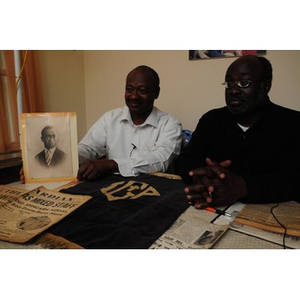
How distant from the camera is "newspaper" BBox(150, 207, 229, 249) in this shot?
542 mm

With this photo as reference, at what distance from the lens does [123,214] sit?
26.3 inches

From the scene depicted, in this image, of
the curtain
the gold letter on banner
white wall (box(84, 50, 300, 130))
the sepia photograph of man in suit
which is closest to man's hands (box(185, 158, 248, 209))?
the gold letter on banner

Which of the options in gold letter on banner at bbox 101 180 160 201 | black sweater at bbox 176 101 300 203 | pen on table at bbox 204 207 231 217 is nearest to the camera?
pen on table at bbox 204 207 231 217

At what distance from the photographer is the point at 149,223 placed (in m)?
0.62

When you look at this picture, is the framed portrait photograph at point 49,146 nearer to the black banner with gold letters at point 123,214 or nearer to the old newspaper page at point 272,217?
the black banner with gold letters at point 123,214

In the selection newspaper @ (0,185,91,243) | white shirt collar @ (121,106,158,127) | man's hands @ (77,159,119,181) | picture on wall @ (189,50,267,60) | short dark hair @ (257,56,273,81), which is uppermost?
picture on wall @ (189,50,267,60)

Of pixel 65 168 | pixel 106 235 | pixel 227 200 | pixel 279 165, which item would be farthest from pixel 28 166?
pixel 279 165

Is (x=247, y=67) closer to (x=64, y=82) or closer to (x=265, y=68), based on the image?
(x=265, y=68)

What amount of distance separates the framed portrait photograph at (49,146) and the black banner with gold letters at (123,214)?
14 centimetres

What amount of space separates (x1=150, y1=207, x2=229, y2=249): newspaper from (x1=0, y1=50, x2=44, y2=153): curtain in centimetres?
163

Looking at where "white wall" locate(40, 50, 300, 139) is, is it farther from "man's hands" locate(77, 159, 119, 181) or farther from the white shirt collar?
"man's hands" locate(77, 159, 119, 181)

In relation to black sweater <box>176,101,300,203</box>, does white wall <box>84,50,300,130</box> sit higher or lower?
higher

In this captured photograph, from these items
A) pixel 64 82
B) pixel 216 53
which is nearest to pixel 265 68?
pixel 216 53

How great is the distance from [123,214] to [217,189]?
317 millimetres
